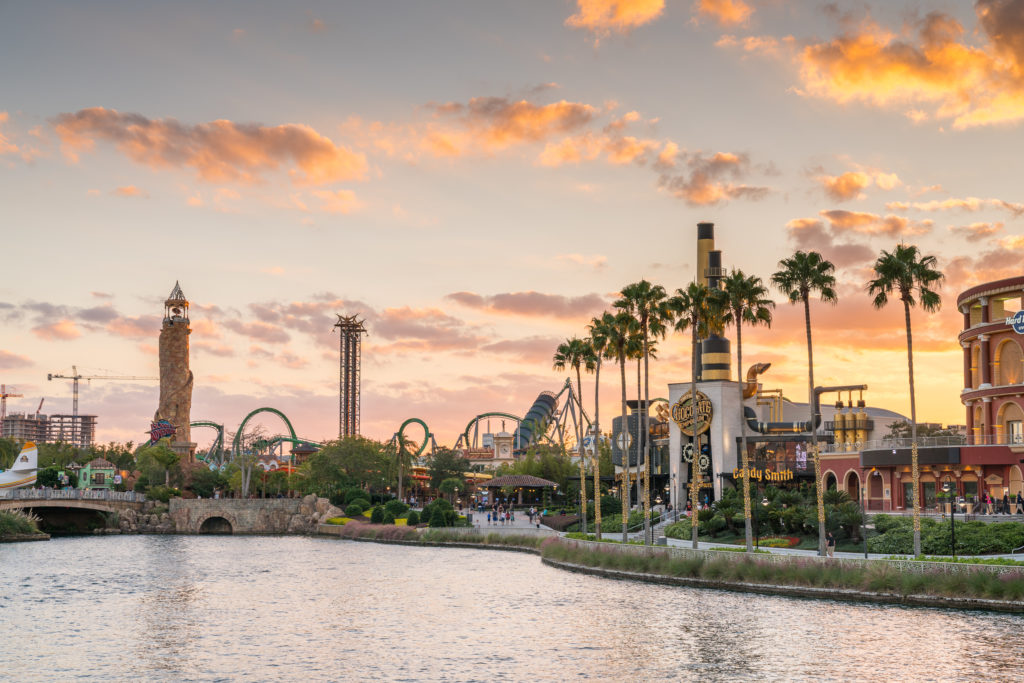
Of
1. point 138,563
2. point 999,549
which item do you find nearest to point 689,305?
point 999,549

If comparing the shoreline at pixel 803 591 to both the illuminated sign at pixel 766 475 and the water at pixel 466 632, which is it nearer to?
the water at pixel 466 632

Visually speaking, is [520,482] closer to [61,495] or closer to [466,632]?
[61,495]

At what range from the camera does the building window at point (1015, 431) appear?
7544 cm

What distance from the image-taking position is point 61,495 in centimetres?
12675

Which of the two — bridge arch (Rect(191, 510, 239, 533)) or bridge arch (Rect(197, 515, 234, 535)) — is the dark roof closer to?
bridge arch (Rect(191, 510, 239, 533))

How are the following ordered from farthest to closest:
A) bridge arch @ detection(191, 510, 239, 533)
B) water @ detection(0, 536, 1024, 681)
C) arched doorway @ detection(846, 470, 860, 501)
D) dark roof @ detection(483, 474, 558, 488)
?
bridge arch @ detection(191, 510, 239, 533)
dark roof @ detection(483, 474, 558, 488)
arched doorway @ detection(846, 470, 860, 501)
water @ detection(0, 536, 1024, 681)

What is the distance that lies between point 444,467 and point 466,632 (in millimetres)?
121417

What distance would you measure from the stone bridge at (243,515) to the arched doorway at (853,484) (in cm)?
7257

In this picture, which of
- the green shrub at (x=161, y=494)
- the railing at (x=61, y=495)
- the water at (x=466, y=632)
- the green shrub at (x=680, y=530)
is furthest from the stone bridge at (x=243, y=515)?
the green shrub at (x=680, y=530)

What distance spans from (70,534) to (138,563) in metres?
55.9

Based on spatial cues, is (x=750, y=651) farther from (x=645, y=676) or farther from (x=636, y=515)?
(x=636, y=515)

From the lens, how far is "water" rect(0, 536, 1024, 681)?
1415 inches

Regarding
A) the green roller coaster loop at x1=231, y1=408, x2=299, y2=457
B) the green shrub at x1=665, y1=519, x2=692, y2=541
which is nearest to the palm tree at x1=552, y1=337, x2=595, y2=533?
the green shrub at x1=665, y1=519, x2=692, y2=541

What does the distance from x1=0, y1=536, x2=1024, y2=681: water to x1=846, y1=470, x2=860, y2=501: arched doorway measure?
107 feet
